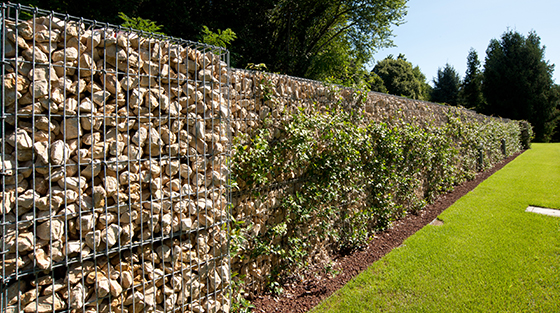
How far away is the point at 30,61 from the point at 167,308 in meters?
1.84

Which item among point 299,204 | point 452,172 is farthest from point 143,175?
point 452,172

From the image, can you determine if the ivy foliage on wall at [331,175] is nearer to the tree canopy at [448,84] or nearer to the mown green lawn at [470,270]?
the mown green lawn at [470,270]

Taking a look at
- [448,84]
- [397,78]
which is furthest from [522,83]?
[397,78]

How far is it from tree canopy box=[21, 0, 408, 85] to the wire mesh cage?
5.65 m

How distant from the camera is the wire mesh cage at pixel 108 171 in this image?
1.77 metres

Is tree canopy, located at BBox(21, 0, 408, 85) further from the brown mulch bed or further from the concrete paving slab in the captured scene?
the concrete paving slab

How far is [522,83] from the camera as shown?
2544cm

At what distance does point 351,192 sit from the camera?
193 inches

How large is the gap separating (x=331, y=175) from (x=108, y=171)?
9.40 ft

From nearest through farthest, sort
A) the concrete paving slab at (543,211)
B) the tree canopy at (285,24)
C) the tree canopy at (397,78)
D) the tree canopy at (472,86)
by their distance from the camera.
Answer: the concrete paving slab at (543,211)
the tree canopy at (285,24)
the tree canopy at (397,78)
the tree canopy at (472,86)

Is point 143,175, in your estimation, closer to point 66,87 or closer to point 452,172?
point 66,87

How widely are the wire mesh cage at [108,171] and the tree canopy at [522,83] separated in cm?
3023

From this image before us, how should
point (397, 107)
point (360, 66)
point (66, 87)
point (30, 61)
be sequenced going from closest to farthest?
point (30, 61) < point (66, 87) < point (397, 107) < point (360, 66)

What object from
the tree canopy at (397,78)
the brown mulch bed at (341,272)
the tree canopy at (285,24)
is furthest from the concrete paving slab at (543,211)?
the tree canopy at (397,78)
